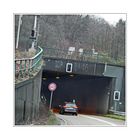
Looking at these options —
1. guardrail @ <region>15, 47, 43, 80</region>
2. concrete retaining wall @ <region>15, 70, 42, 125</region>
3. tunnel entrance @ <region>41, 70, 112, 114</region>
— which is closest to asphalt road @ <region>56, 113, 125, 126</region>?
tunnel entrance @ <region>41, 70, 112, 114</region>

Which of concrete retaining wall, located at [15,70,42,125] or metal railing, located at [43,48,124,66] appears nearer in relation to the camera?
concrete retaining wall, located at [15,70,42,125]

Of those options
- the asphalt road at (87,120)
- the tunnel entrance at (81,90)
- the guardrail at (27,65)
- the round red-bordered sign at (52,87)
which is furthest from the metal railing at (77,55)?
the asphalt road at (87,120)

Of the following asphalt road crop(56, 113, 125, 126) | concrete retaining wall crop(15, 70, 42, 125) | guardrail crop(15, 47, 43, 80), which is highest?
guardrail crop(15, 47, 43, 80)

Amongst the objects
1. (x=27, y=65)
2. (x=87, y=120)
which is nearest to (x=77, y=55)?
(x=27, y=65)

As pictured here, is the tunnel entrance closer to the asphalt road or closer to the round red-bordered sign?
the round red-bordered sign

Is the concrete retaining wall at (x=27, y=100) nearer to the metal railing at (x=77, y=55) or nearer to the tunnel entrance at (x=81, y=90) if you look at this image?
the tunnel entrance at (x=81, y=90)

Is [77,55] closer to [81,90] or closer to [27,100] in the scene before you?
[81,90]
